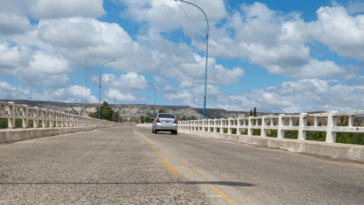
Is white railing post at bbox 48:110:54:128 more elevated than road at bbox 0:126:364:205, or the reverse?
white railing post at bbox 48:110:54:128

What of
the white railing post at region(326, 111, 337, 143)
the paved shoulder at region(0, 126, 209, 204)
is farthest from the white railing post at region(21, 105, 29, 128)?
the white railing post at region(326, 111, 337, 143)

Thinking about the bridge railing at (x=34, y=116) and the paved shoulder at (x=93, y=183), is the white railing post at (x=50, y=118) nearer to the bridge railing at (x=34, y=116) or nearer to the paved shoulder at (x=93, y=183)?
the bridge railing at (x=34, y=116)

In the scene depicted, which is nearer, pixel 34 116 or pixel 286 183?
pixel 286 183

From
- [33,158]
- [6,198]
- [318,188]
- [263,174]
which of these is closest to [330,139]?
[263,174]

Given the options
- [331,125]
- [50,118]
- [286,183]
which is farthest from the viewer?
[50,118]

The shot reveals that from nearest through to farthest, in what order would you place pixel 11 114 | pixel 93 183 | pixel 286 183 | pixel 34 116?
pixel 93 183 → pixel 286 183 → pixel 11 114 → pixel 34 116

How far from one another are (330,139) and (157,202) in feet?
30.1

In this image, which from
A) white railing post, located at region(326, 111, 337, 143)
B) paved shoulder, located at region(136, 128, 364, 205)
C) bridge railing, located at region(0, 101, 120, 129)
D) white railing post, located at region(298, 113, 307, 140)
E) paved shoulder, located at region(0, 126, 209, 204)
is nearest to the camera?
paved shoulder, located at region(0, 126, 209, 204)

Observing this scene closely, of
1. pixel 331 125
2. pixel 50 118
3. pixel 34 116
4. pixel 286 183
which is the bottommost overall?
pixel 286 183

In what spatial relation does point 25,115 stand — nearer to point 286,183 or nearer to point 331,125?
point 331,125

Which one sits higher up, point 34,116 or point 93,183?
point 34,116

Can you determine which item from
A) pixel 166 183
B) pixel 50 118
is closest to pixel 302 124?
pixel 166 183

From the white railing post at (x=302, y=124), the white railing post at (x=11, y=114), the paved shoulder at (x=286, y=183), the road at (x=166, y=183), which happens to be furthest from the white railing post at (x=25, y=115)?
the white railing post at (x=302, y=124)

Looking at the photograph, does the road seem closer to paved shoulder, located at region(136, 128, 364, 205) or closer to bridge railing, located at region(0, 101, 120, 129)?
paved shoulder, located at region(136, 128, 364, 205)
